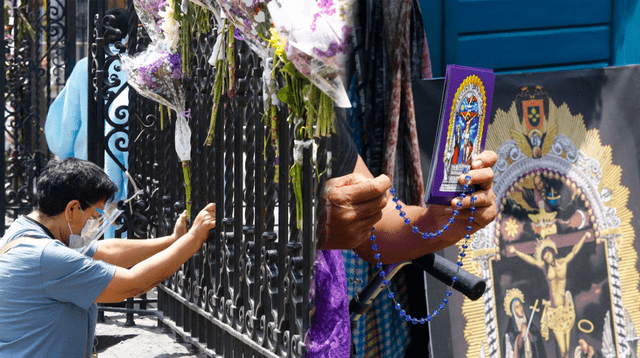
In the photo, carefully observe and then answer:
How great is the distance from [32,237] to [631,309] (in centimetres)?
282

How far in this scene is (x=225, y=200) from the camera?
3377 millimetres

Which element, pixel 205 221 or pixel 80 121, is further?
pixel 80 121

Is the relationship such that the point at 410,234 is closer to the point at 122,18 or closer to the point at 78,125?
the point at 122,18

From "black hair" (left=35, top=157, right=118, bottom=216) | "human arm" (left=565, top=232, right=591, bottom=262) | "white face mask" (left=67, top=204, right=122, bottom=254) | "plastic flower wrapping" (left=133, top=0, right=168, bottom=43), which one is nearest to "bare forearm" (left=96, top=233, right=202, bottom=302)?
"white face mask" (left=67, top=204, right=122, bottom=254)

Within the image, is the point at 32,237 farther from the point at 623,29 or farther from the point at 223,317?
the point at 623,29

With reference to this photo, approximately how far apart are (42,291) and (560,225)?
2.35 meters

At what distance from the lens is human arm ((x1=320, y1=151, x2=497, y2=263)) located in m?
2.15

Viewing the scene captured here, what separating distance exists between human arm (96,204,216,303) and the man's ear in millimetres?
287

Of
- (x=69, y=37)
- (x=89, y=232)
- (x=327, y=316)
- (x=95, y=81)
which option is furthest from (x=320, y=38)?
(x=69, y=37)

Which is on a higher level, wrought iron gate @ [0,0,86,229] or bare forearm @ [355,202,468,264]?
wrought iron gate @ [0,0,86,229]

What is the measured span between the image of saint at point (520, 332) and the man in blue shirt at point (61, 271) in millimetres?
1537

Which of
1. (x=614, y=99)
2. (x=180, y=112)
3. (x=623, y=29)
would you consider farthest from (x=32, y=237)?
(x=623, y=29)

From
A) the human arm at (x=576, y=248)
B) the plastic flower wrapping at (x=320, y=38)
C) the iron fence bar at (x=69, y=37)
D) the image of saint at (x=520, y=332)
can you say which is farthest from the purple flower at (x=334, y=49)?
the iron fence bar at (x=69, y=37)

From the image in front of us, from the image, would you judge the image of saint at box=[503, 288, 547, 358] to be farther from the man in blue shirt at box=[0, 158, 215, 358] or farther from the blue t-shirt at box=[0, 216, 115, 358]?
the blue t-shirt at box=[0, 216, 115, 358]
